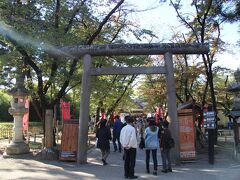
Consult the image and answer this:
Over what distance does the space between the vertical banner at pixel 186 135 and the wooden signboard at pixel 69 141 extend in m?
4.27

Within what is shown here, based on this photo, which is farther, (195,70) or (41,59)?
(195,70)

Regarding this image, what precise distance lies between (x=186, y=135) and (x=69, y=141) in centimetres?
476

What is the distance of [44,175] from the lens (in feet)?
35.7

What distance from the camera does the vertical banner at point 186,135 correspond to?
1409cm

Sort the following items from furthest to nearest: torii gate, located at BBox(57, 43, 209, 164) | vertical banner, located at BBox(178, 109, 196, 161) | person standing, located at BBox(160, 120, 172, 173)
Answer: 1. vertical banner, located at BBox(178, 109, 196, 161)
2. torii gate, located at BBox(57, 43, 209, 164)
3. person standing, located at BBox(160, 120, 172, 173)

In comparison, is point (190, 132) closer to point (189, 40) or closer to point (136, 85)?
point (189, 40)

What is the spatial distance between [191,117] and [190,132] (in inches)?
24.6

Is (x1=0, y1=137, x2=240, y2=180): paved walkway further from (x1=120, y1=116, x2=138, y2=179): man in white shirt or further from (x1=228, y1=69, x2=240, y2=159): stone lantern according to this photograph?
(x1=228, y1=69, x2=240, y2=159): stone lantern

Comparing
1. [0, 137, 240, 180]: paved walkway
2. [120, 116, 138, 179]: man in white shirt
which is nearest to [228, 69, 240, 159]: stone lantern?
[0, 137, 240, 180]: paved walkway

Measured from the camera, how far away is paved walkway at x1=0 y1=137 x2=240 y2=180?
10562mm

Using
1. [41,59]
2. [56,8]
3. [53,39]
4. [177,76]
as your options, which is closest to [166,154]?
[53,39]

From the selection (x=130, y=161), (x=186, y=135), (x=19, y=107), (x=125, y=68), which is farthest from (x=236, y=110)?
(x=19, y=107)

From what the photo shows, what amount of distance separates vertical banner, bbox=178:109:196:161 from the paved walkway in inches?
18.4

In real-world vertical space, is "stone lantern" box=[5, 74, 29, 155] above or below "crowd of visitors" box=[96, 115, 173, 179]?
above
